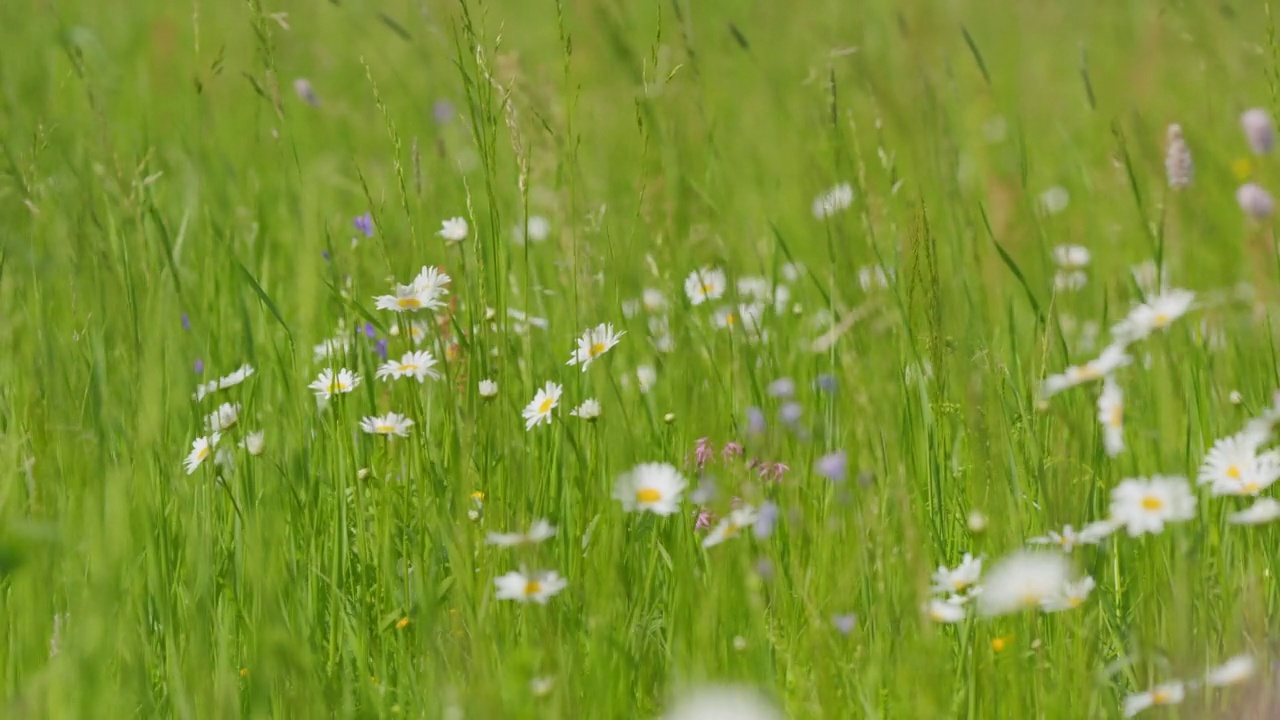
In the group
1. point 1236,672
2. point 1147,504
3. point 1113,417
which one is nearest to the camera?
point 1236,672

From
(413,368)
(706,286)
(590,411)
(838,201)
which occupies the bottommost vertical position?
(590,411)

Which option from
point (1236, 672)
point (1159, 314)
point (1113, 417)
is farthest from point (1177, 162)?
point (1236, 672)

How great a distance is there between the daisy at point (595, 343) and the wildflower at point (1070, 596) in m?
0.67

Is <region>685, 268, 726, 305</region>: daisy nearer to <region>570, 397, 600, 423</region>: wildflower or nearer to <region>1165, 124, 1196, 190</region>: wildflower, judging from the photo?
<region>570, 397, 600, 423</region>: wildflower

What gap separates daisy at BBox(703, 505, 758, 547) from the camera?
1313mm

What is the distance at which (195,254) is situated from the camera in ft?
9.23

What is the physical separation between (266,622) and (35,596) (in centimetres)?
27

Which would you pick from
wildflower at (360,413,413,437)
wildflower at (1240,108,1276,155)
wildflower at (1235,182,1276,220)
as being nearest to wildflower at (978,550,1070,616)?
wildflower at (360,413,413,437)

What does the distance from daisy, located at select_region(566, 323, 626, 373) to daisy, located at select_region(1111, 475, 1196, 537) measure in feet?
2.24

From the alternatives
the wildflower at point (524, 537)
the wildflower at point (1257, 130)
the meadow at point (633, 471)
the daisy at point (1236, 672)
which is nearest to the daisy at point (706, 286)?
the meadow at point (633, 471)

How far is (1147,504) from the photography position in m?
1.25

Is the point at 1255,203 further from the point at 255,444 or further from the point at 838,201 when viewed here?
the point at 255,444

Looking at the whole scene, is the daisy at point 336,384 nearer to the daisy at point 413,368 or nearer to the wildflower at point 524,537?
the daisy at point 413,368

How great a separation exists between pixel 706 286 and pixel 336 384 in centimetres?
80
